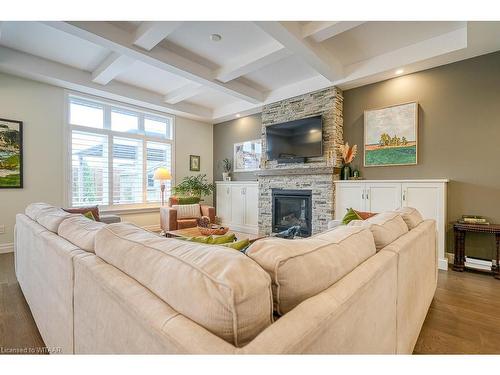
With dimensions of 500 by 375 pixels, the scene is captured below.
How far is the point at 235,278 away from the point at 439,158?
4.02 meters

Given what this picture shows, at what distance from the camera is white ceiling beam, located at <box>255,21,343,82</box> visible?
2.64 m

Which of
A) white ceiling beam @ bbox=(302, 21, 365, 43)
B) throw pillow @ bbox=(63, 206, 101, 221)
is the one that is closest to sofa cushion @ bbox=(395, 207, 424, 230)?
white ceiling beam @ bbox=(302, 21, 365, 43)

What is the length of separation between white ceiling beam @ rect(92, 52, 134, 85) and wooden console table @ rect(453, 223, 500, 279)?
16.1ft

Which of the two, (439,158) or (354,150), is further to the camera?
(354,150)

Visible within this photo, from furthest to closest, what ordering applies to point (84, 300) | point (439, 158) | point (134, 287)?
point (439, 158) < point (84, 300) < point (134, 287)

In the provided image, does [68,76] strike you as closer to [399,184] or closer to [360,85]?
[360,85]

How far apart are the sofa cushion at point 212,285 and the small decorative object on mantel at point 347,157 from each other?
389 centimetres

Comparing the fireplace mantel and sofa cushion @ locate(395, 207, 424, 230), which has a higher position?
the fireplace mantel

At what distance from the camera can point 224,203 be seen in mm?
6266

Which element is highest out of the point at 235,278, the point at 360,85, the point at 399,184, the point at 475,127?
the point at 360,85

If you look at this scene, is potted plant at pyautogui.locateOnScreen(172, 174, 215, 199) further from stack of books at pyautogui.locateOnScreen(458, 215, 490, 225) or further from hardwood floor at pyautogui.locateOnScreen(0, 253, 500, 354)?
stack of books at pyautogui.locateOnScreen(458, 215, 490, 225)

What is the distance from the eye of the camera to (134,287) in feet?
2.56

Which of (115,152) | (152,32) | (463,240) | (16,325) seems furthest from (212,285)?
(115,152)
